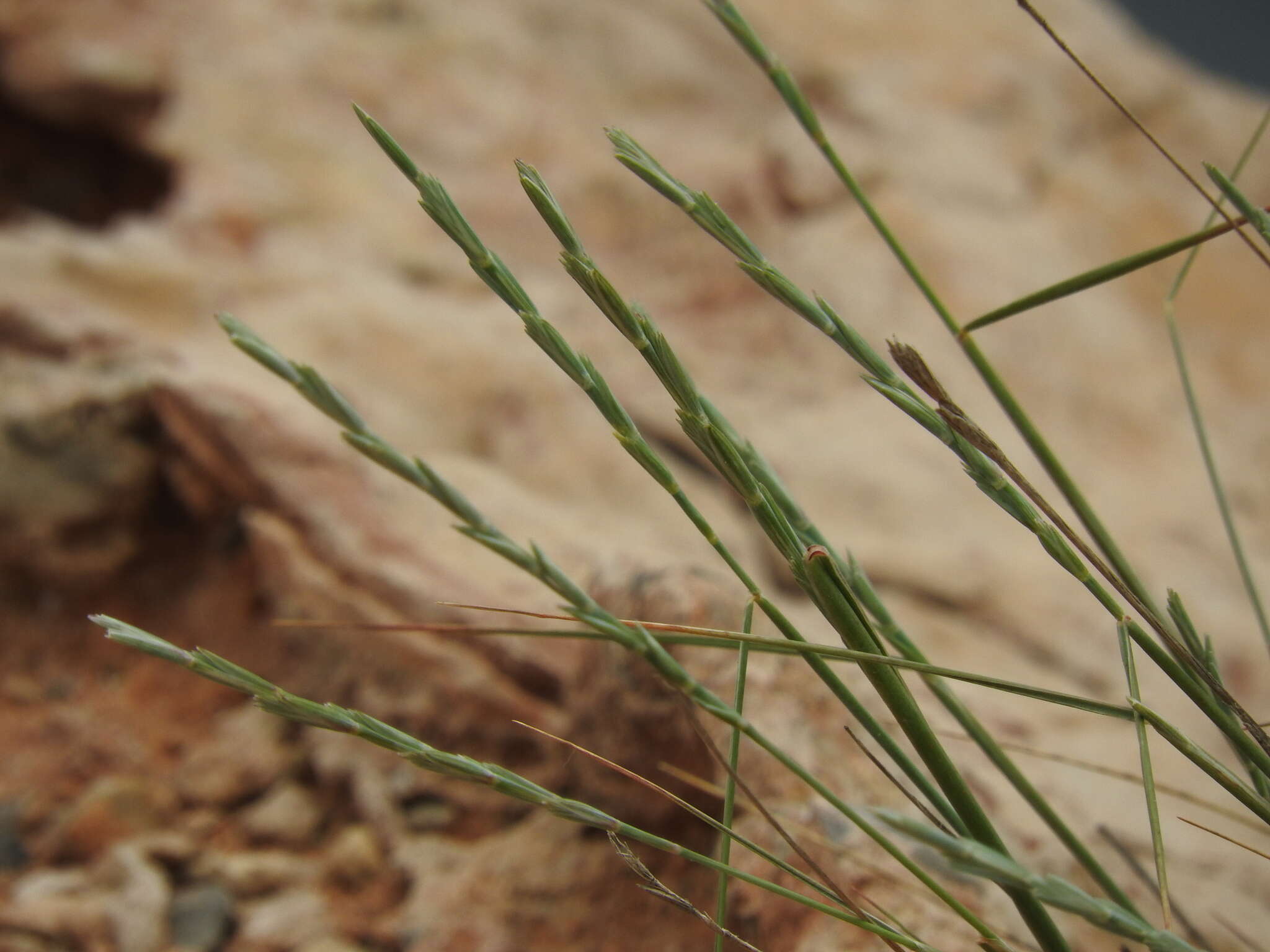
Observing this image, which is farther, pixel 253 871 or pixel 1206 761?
pixel 253 871

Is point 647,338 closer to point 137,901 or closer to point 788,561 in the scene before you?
point 788,561

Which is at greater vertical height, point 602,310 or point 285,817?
point 602,310

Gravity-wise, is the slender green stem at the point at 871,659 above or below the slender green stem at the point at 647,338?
below

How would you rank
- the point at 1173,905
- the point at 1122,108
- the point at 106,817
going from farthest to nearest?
the point at 106,817
the point at 1173,905
the point at 1122,108

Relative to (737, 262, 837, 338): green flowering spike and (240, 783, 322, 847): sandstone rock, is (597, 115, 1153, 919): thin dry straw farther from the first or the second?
(240, 783, 322, 847): sandstone rock

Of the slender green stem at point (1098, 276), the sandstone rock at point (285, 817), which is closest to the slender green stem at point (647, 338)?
the slender green stem at point (1098, 276)

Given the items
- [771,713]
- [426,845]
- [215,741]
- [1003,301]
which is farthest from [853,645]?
Result: [1003,301]

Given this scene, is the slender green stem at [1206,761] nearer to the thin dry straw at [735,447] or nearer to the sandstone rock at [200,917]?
the thin dry straw at [735,447]

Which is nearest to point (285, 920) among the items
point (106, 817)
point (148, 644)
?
point (106, 817)

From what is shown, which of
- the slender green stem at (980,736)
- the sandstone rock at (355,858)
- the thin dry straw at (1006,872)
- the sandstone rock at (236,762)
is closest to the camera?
the thin dry straw at (1006,872)

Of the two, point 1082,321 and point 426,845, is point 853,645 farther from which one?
point 1082,321

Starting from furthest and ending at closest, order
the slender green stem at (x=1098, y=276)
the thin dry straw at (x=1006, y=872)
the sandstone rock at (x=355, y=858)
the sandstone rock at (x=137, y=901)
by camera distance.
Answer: the sandstone rock at (x=355, y=858), the sandstone rock at (x=137, y=901), the slender green stem at (x=1098, y=276), the thin dry straw at (x=1006, y=872)
